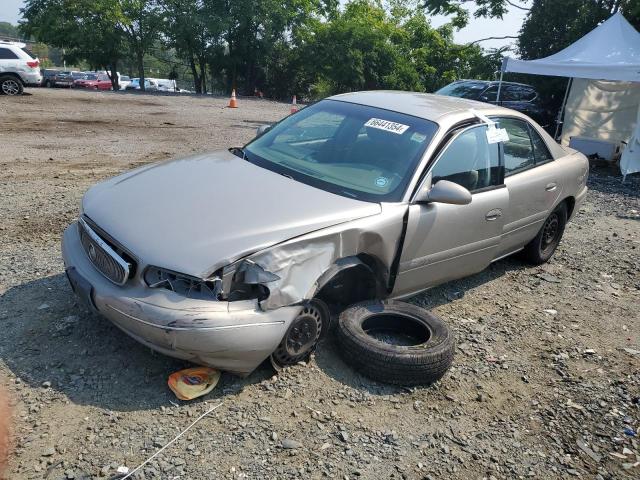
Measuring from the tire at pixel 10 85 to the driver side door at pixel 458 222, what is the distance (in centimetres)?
1818

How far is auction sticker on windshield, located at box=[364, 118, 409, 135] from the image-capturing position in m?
3.96

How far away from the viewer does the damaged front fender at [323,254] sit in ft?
9.52

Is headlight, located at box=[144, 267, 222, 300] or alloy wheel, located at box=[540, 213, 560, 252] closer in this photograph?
headlight, located at box=[144, 267, 222, 300]

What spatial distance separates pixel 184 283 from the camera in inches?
112

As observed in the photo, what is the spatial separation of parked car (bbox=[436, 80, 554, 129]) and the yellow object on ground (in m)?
11.8

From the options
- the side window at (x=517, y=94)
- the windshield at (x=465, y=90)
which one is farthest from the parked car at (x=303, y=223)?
the side window at (x=517, y=94)

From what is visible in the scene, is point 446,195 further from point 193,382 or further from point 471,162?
point 193,382

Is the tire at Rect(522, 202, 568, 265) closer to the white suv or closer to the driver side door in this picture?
the driver side door

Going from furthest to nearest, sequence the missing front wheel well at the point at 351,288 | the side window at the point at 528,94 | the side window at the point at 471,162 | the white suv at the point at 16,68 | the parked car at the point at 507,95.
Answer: the white suv at the point at 16,68 < the side window at the point at 528,94 < the parked car at the point at 507,95 < the side window at the point at 471,162 < the missing front wheel well at the point at 351,288

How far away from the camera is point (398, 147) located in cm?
385

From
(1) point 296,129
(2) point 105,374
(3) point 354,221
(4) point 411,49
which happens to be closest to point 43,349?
(2) point 105,374

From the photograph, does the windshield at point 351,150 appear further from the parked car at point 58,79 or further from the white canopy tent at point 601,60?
the parked car at point 58,79

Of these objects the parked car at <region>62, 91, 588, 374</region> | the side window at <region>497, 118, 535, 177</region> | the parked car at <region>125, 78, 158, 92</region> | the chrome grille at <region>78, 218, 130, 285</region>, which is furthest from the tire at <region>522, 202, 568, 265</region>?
the parked car at <region>125, 78, 158, 92</region>

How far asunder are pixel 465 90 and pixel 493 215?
428 inches
